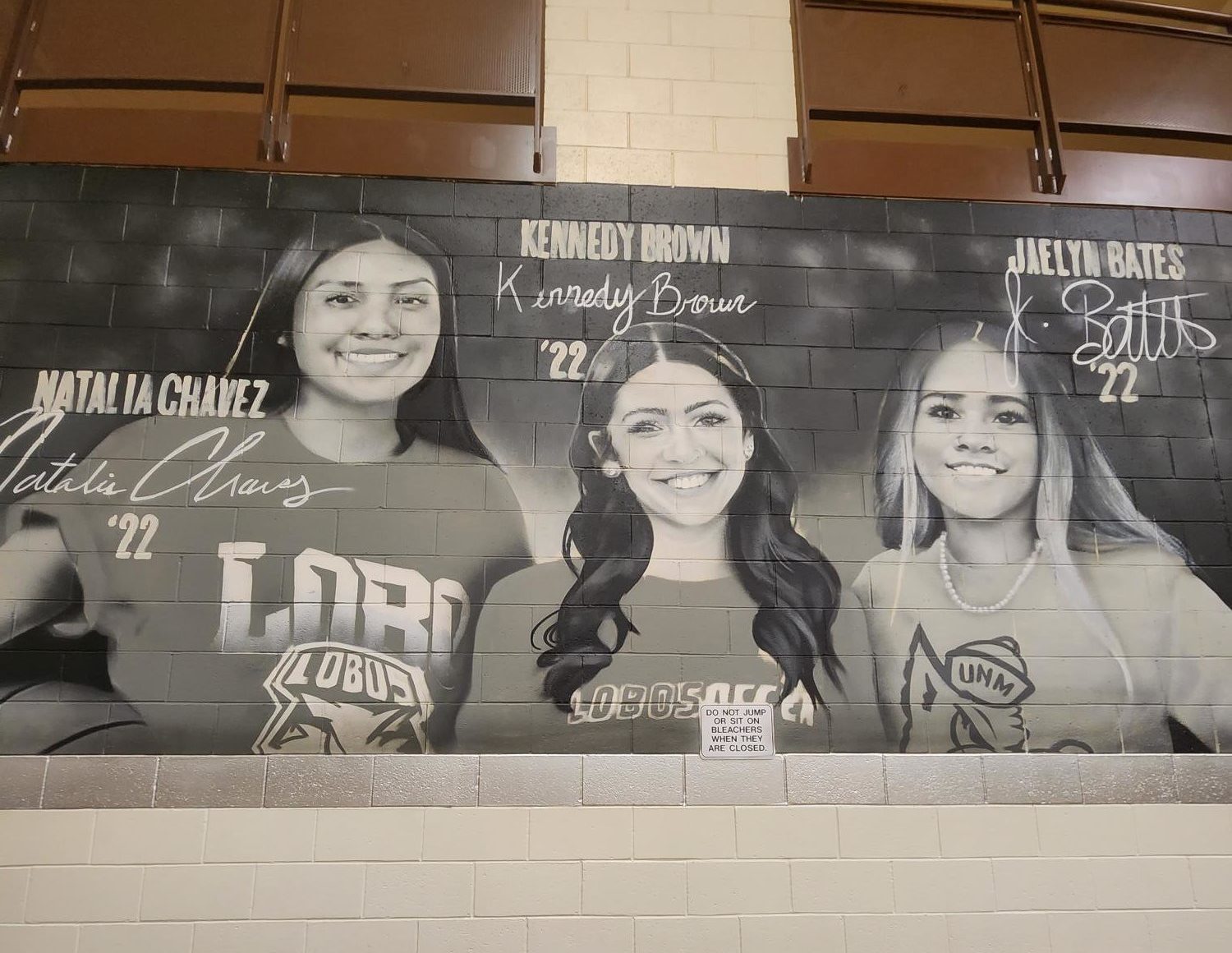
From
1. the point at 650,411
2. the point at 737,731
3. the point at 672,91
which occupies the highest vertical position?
the point at 672,91

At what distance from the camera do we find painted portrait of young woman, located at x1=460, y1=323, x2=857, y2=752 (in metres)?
3.16

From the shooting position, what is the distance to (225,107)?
3.81 meters

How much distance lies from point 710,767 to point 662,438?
119 centimetres

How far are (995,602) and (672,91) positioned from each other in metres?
2.42

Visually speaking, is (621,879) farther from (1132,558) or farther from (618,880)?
(1132,558)

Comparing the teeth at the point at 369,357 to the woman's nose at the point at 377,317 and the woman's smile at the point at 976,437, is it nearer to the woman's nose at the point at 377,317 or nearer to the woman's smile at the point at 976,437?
the woman's nose at the point at 377,317

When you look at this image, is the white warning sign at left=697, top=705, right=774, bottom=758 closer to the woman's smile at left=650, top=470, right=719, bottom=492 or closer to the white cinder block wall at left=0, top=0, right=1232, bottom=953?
the white cinder block wall at left=0, top=0, right=1232, bottom=953

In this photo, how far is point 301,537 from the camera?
325 centimetres

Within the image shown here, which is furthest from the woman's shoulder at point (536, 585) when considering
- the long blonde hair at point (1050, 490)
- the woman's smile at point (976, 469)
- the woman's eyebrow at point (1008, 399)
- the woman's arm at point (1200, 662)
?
the woman's arm at point (1200, 662)

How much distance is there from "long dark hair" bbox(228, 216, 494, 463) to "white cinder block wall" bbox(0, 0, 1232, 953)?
1.34 m

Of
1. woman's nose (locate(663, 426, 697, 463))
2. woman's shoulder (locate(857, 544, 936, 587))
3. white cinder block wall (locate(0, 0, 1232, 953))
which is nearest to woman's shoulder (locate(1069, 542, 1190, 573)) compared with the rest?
woman's shoulder (locate(857, 544, 936, 587))

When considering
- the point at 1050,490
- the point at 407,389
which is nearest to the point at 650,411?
the point at 407,389
